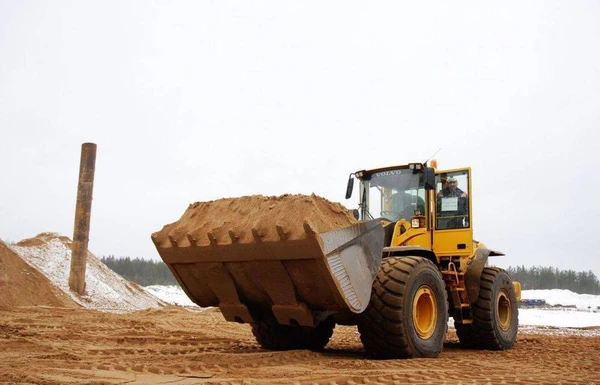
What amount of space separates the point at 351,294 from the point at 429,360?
4.46ft

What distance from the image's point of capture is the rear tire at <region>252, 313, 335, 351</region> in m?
7.79

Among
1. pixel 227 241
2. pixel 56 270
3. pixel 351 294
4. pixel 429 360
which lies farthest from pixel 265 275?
pixel 56 270

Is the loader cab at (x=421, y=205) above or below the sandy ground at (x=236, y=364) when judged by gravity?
above

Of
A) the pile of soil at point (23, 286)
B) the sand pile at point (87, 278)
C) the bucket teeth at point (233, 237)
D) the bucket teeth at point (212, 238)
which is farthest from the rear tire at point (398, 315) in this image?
the sand pile at point (87, 278)

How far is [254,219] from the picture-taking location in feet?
21.2

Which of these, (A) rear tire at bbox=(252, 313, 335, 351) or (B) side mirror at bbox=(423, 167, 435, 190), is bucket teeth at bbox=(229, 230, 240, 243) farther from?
(B) side mirror at bbox=(423, 167, 435, 190)

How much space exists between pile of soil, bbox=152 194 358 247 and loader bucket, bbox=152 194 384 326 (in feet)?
0.04

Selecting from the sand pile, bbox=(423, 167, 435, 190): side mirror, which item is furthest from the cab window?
the sand pile

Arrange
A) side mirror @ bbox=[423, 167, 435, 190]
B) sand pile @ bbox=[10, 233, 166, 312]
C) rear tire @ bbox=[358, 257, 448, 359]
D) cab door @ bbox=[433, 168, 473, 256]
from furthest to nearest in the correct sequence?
sand pile @ bbox=[10, 233, 166, 312] < cab door @ bbox=[433, 168, 473, 256] < side mirror @ bbox=[423, 167, 435, 190] < rear tire @ bbox=[358, 257, 448, 359]

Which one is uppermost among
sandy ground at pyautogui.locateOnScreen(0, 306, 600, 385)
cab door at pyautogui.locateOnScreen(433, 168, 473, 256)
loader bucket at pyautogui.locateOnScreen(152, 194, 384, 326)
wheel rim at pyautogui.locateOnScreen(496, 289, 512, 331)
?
cab door at pyautogui.locateOnScreen(433, 168, 473, 256)

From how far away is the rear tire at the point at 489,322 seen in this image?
9062 millimetres

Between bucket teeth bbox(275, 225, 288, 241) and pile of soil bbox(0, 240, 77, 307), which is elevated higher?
bucket teeth bbox(275, 225, 288, 241)

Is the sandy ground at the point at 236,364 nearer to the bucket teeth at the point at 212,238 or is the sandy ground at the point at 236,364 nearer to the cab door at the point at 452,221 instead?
the bucket teeth at the point at 212,238

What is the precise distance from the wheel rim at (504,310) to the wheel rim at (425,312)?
9.58 ft
